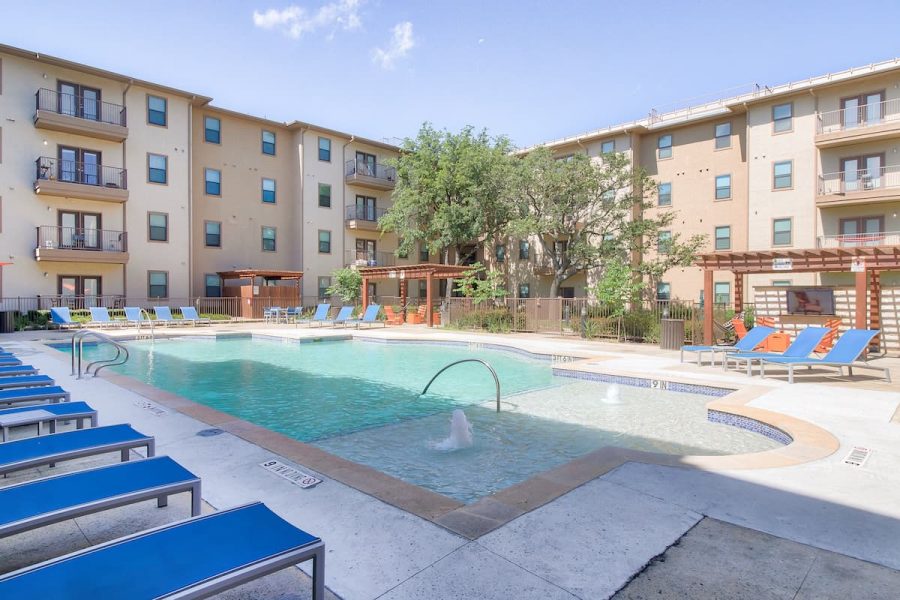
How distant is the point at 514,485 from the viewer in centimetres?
386

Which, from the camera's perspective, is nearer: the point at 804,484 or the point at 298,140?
the point at 804,484

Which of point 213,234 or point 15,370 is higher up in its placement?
point 213,234

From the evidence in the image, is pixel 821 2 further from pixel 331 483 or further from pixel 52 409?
pixel 52 409

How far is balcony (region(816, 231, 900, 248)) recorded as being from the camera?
21000 millimetres

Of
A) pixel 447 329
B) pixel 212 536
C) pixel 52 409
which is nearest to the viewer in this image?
pixel 212 536

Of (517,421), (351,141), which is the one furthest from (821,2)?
(351,141)

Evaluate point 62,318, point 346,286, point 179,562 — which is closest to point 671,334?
point 179,562

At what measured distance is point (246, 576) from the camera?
197 centimetres

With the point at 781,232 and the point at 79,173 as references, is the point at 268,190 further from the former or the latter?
the point at 781,232

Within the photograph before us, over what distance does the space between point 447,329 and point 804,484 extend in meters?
17.7

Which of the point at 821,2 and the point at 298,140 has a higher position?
the point at 298,140

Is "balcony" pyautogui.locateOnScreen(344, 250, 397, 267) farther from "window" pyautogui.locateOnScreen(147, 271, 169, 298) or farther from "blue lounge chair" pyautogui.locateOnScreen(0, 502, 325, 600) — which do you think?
"blue lounge chair" pyautogui.locateOnScreen(0, 502, 325, 600)

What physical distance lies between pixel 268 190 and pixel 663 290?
23166mm

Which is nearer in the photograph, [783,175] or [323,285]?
[783,175]
